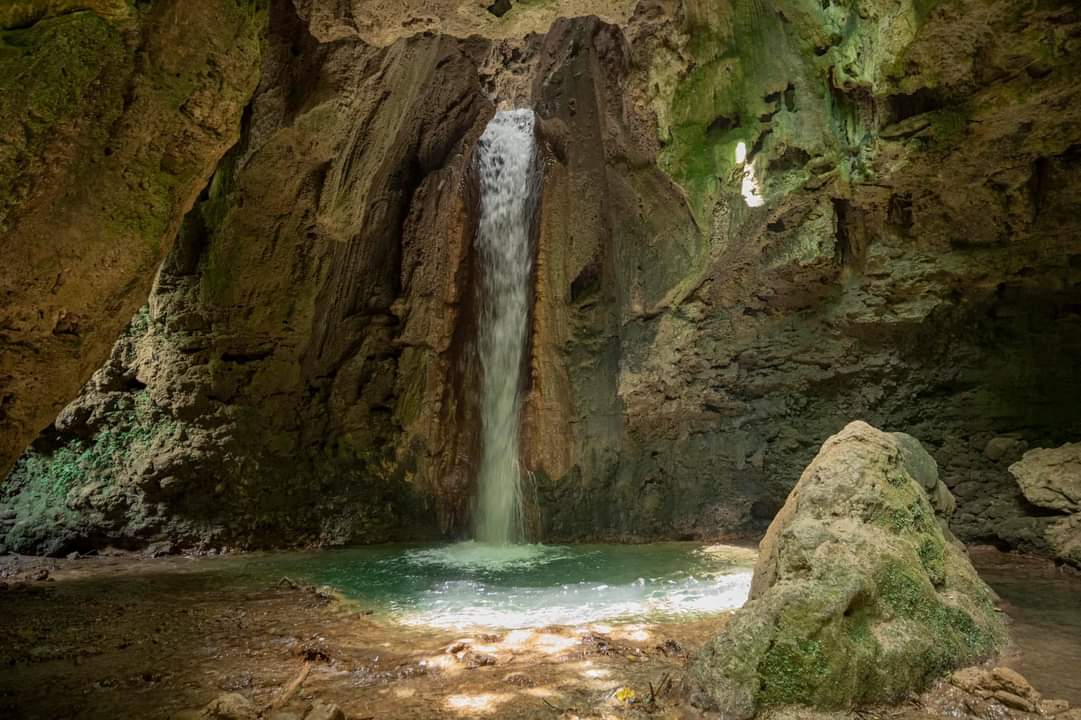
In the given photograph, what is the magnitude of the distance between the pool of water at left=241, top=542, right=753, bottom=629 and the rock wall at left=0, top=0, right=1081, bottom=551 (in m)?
1.18

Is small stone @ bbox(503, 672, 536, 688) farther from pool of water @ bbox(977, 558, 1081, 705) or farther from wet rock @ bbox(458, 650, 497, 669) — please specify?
pool of water @ bbox(977, 558, 1081, 705)

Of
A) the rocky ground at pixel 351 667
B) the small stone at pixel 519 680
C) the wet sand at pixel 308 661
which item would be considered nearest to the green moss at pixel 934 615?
the rocky ground at pixel 351 667

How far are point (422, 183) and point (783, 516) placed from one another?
24.1 ft

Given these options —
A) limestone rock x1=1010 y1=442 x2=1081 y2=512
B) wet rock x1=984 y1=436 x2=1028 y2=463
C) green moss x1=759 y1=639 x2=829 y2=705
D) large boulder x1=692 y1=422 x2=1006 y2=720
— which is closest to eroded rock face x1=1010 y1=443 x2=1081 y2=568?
limestone rock x1=1010 y1=442 x2=1081 y2=512

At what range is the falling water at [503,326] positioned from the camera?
380 inches

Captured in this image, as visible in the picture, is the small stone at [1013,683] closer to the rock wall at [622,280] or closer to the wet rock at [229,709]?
the wet rock at [229,709]

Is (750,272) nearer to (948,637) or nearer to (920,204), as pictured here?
(920,204)

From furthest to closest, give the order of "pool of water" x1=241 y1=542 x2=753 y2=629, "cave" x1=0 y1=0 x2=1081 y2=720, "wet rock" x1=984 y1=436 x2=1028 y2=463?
"wet rock" x1=984 y1=436 x2=1028 y2=463
"pool of water" x1=241 y1=542 x2=753 y2=629
"cave" x1=0 y1=0 x2=1081 y2=720

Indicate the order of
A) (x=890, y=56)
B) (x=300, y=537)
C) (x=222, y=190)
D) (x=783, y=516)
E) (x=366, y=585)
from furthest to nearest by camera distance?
1. (x=300, y=537)
2. (x=222, y=190)
3. (x=366, y=585)
4. (x=890, y=56)
5. (x=783, y=516)

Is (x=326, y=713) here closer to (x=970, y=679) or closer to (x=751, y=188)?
(x=970, y=679)

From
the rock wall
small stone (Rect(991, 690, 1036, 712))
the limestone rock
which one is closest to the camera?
small stone (Rect(991, 690, 1036, 712))

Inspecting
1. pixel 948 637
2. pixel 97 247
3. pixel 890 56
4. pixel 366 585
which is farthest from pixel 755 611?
pixel 890 56

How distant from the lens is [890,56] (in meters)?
5.80

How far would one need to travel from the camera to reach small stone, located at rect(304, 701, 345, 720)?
2.89 m
